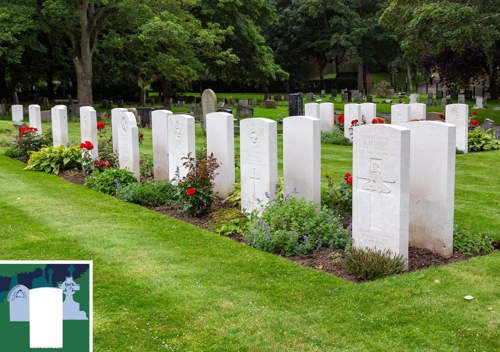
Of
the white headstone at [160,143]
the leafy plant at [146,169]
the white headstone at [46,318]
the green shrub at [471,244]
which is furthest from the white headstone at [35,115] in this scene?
the white headstone at [46,318]

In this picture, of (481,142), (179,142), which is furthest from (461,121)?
(179,142)

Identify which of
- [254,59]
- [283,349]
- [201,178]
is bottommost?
[283,349]

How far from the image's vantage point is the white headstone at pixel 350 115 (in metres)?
18.8

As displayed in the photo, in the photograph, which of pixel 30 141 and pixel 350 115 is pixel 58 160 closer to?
pixel 30 141

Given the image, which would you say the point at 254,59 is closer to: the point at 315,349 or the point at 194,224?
the point at 194,224

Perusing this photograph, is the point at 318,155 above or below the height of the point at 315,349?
above

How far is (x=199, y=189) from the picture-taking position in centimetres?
938

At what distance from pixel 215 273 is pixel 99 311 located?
4.89ft

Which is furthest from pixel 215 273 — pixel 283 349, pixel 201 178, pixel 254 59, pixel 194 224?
pixel 254 59

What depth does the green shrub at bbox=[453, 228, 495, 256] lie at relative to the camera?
23.7ft

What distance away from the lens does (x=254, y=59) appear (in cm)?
4069

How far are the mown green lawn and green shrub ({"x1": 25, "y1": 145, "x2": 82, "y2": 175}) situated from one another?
4.92 meters

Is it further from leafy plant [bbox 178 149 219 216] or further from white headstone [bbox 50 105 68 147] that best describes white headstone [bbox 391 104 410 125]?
white headstone [bbox 50 105 68 147]

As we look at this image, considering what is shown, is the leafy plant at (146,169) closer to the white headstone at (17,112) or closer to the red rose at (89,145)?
the red rose at (89,145)
